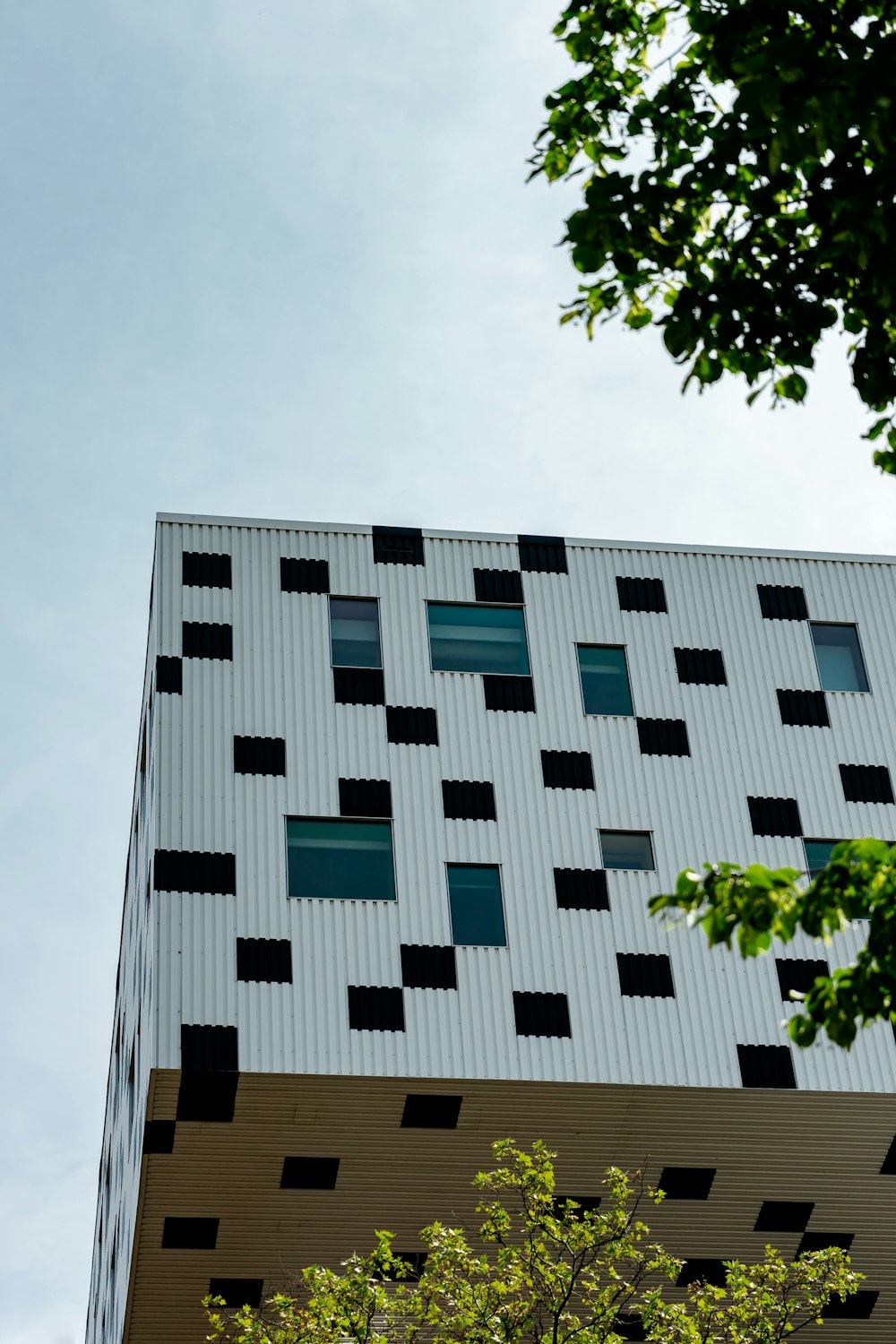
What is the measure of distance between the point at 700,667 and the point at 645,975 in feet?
17.4

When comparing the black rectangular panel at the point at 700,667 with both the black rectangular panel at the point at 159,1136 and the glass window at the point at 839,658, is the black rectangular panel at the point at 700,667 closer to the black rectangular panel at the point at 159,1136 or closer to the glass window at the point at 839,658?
the glass window at the point at 839,658

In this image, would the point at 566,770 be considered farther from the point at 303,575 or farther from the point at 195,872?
the point at 195,872

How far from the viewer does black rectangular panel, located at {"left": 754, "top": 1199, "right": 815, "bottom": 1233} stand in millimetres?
25547

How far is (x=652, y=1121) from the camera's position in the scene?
965 inches

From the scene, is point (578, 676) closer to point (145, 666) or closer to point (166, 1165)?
point (145, 666)

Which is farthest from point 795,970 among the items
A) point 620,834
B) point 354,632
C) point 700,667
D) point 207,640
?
point 207,640

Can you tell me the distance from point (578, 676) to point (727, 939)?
→ 63.3 ft

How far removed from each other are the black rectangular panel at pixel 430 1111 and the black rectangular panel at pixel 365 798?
4044 millimetres

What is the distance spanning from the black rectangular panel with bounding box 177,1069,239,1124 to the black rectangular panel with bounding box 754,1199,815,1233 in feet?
26.5

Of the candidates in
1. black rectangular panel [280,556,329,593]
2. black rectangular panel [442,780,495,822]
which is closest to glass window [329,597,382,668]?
black rectangular panel [280,556,329,593]

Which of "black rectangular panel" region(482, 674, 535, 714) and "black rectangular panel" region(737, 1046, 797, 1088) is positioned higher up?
"black rectangular panel" region(482, 674, 535, 714)

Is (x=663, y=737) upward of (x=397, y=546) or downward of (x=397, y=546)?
downward

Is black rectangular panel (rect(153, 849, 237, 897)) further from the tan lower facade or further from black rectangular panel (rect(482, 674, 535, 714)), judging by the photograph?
black rectangular panel (rect(482, 674, 535, 714))

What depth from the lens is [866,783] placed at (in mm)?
26922
